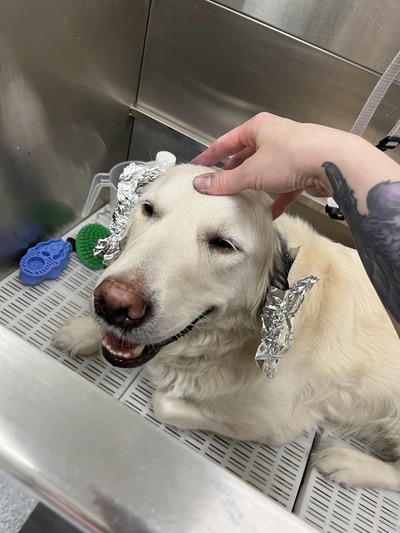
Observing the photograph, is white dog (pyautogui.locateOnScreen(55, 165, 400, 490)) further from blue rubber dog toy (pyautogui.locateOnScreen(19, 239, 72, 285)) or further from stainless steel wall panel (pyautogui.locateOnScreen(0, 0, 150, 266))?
stainless steel wall panel (pyautogui.locateOnScreen(0, 0, 150, 266))

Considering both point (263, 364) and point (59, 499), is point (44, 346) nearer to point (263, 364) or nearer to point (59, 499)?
point (263, 364)

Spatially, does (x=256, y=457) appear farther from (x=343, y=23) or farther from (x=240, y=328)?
(x=343, y=23)

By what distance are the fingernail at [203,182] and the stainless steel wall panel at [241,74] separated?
1040 mm

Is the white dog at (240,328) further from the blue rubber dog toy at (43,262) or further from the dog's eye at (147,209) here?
the blue rubber dog toy at (43,262)

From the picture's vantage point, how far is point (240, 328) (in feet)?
4.68

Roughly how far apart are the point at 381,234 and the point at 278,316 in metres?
0.50

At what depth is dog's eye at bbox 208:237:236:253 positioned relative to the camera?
46.9 inches

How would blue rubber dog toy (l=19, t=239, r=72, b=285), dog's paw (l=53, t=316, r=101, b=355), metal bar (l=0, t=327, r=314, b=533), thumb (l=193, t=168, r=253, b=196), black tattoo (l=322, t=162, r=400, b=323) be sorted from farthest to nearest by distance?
blue rubber dog toy (l=19, t=239, r=72, b=285), dog's paw (l=53, t=316, r=101, b=355), thumb (l=193, t=168, r=253, b=196), black tattoo (l=322, t=162, r=400, b=323), metal bar (l=0, t=327, r=314, b=533)

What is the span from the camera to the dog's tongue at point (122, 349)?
4.01 ft

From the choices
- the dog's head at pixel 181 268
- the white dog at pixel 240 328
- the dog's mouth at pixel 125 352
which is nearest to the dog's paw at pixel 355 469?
the white dog at pixel 240 328

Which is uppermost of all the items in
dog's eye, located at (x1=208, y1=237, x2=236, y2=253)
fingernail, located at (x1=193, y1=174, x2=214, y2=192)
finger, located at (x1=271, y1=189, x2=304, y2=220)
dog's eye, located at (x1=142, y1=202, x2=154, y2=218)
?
fingernail, located at (x1=193, y1=174, x2=214, y2=192)

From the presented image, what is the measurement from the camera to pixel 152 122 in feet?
7.75

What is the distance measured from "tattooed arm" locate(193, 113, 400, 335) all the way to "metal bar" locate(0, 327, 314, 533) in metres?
0.46

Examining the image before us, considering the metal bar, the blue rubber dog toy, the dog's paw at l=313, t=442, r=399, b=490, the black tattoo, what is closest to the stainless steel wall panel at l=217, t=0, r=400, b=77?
the black tattoo
